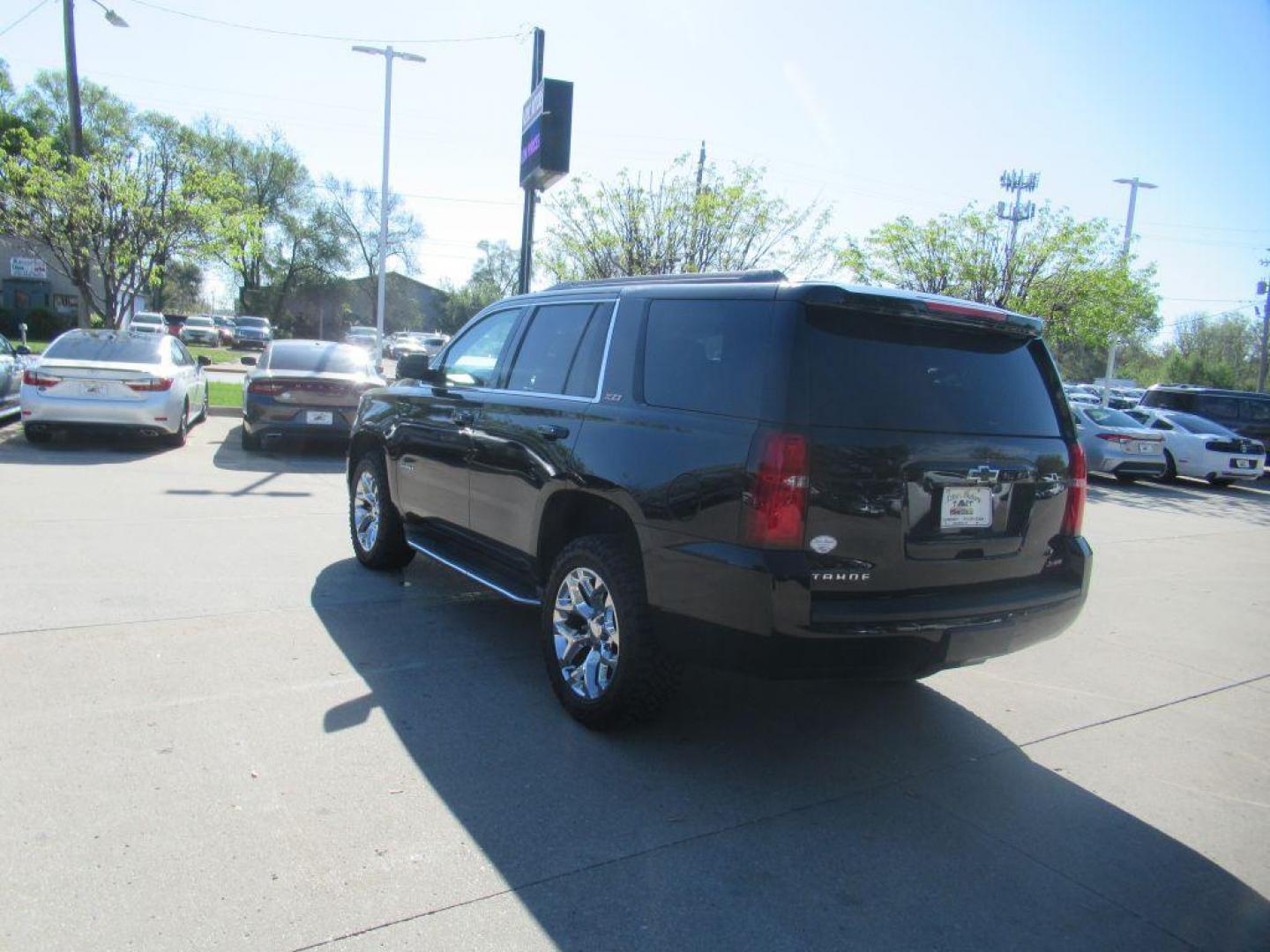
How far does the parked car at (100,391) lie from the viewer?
10781mm

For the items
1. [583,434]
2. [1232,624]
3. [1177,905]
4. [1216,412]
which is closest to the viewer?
[1177,905]

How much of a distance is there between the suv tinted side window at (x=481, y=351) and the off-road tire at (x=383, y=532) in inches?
37.1

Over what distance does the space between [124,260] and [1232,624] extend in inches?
657

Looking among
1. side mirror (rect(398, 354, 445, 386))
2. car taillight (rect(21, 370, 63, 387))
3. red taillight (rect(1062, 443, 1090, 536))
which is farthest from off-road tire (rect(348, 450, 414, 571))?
car taillight (rect(21, 370, 63, 387))

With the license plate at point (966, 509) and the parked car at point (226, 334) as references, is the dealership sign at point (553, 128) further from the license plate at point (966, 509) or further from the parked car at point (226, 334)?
the parked car at point (226, 334)

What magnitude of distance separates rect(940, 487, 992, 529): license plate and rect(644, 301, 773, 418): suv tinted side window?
83 centimetres

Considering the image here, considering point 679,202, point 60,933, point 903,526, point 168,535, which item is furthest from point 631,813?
point 679,202

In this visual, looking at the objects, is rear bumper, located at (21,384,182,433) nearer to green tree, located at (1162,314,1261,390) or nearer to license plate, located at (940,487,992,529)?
license plate, located at (940,487,992,529)

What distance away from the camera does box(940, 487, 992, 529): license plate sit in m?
3.49

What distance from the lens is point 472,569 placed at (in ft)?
16.4

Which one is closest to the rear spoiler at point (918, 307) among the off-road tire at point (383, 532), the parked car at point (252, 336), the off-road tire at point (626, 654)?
the off-road tire at point (626, 654)

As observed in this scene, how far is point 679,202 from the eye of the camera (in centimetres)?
1931

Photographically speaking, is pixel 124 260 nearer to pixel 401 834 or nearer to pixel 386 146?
pixel 386 146

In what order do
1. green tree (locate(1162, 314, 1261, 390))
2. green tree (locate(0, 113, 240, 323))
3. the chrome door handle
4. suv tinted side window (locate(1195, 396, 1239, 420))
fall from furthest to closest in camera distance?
green tree (locate(1162, 314, 1261, 390))
suv tinted side window (locate(1195, 396, 1239, 420))
green tree (locate(0, 113, 240, 323))
the chrome door handle
